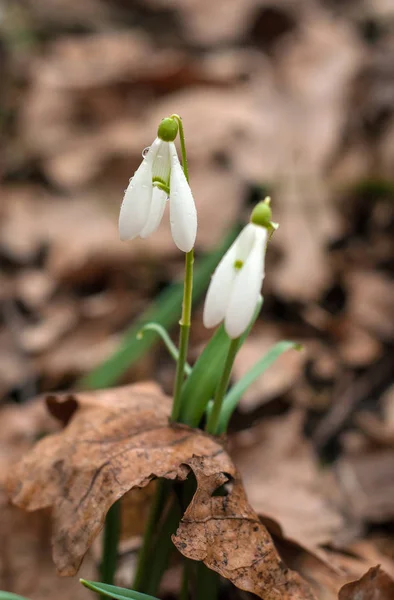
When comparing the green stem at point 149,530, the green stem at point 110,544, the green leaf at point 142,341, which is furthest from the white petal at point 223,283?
the green leaf at point 142,341

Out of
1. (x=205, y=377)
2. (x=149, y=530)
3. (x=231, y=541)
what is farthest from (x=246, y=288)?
(x=149, y=530)

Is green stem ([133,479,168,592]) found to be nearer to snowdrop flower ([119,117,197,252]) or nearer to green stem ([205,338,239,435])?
green stem ([205,338,239,435])

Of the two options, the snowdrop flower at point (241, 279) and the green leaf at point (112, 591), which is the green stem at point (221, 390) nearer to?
the snowdrop flower at point (241, 279)

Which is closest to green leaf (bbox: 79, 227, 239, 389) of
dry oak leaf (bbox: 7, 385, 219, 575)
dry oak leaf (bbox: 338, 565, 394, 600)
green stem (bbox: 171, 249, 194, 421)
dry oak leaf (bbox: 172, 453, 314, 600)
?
Result: dry oak leaf (bbox: 7, 385, 219, 575)

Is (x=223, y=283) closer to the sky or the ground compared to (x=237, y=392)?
closer to the sky

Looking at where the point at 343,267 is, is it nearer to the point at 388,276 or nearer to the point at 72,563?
the point at 388,276

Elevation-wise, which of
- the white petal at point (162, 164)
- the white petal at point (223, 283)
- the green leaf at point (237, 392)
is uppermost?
the white petal at point (162, 164)

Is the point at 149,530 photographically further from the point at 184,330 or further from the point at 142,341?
the point at 142,341
